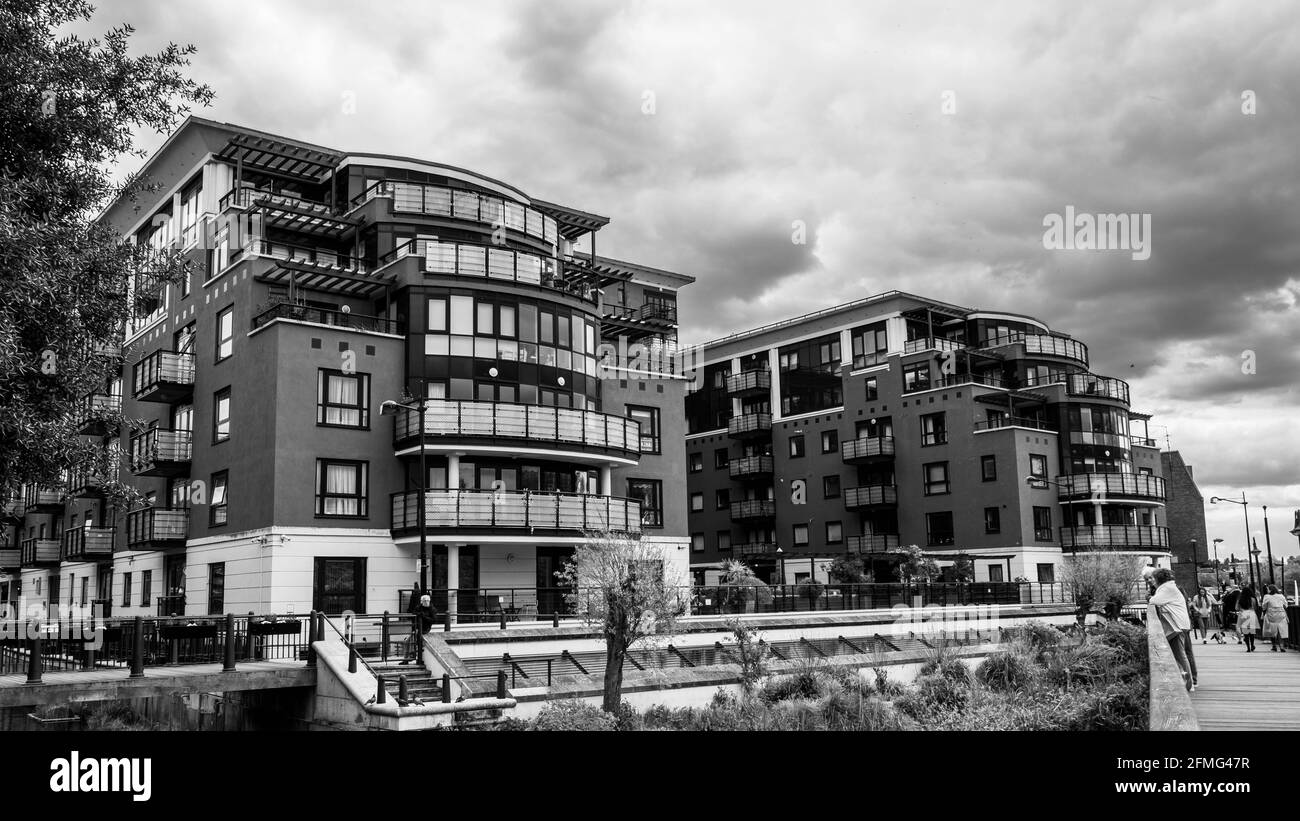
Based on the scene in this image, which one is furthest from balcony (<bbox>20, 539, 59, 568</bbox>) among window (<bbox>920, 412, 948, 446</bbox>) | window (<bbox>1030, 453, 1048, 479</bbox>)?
window (<bbox>1030, 453, 1048, 479</bbox>)

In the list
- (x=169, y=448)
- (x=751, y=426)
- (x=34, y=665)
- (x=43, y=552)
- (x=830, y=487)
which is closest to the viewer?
(x=34, y=665)

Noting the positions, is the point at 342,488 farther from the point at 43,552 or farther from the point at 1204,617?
the point at 43,552

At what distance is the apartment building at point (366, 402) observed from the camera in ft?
112

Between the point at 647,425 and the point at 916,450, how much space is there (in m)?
22.9

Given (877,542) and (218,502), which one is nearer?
(218,502)

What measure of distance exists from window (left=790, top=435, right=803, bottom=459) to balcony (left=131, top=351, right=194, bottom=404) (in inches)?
1515

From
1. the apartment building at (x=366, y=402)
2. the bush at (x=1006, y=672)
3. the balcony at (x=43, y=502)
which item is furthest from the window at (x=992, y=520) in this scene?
the balcony at (x=43, y=502)

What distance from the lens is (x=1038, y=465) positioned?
58719 millimetres

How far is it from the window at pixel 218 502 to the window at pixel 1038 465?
136 ft

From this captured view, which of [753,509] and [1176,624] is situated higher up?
[753,509]

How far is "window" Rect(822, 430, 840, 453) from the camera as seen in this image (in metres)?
65.7

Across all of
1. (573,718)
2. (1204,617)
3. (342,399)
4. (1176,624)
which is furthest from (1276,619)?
(342,399)

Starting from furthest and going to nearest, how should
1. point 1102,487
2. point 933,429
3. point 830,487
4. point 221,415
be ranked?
point 830,487, point 933,429, point 1102,487, point 221,415
